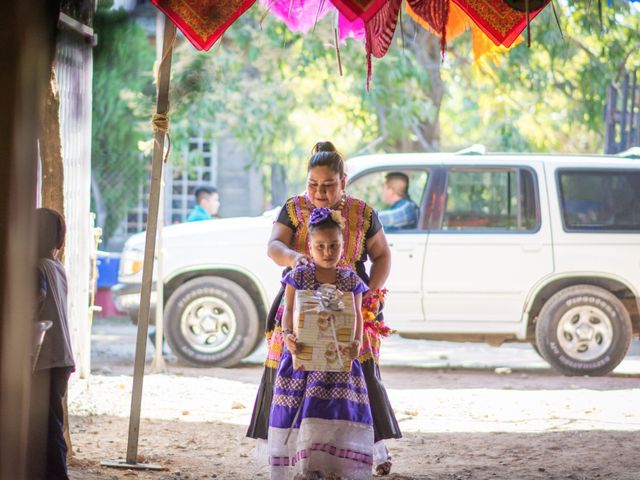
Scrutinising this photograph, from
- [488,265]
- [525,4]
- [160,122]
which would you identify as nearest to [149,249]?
[160,122]

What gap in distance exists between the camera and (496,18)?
564cm

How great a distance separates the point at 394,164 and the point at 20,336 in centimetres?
764

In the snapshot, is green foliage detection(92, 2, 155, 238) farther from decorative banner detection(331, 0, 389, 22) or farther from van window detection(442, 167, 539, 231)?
decorative banner detection(331, 0, 389, 22)

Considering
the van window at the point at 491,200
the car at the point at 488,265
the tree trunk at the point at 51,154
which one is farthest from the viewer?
the van window at the point at 491,200

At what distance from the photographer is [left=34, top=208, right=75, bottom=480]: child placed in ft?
16.4

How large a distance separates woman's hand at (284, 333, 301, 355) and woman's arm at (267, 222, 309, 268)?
365mm

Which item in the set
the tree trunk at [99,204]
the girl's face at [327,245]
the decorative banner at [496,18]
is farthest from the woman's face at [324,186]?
the tree trunk at [99,204]

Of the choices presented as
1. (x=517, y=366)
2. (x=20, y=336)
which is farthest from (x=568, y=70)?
(x=20, y=336)

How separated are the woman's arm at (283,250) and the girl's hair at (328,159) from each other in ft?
1.19

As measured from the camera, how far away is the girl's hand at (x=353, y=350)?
17.2 feet

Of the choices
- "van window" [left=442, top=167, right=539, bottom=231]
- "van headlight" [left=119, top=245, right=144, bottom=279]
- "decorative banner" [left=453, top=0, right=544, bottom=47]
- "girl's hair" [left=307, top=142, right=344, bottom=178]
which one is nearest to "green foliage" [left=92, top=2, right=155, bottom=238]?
"van headlight" [left=119, top=245, right=144, bottom=279]

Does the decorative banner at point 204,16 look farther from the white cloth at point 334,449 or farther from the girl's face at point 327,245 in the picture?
the white cloth at point 334,449

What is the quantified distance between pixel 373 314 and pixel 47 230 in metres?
1.73

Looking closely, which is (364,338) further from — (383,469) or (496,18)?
(496,18)
